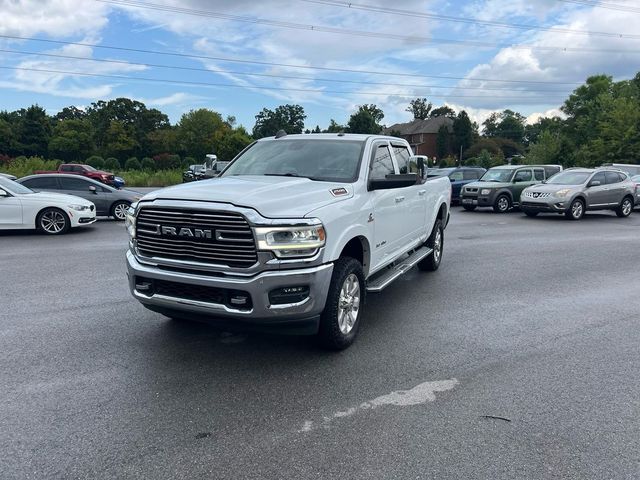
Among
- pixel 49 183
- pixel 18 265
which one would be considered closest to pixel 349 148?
pixel 18 265

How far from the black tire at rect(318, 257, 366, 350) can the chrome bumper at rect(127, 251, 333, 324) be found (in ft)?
0.59

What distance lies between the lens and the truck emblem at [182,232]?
4.02 meters

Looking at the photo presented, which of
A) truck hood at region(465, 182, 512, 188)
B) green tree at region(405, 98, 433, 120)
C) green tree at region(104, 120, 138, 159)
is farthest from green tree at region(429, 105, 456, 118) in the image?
truck hood at region(465, 182, 512, 188)

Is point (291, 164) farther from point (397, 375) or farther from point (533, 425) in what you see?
point (533, 425)

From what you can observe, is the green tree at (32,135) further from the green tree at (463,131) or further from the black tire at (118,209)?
the black tire at (118,209)

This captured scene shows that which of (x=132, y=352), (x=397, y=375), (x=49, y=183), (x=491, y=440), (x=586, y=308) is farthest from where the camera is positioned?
(x=49, y=183)

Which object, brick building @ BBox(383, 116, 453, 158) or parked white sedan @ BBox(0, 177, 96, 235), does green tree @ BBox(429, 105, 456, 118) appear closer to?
brick building @ BBox(383, 116, 453, 158)

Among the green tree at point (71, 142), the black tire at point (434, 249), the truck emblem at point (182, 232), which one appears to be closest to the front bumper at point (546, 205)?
the black tire at point (434, 249)

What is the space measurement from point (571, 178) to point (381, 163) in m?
14.3

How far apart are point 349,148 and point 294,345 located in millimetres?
2362

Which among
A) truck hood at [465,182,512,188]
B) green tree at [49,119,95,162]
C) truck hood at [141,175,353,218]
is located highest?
green tree at [49,119,95,162]

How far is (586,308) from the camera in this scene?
20.6 feet

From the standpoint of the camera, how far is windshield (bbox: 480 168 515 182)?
1969 centimetres

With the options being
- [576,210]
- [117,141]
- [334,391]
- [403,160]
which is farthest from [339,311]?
[117,141]
